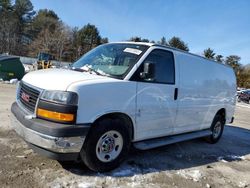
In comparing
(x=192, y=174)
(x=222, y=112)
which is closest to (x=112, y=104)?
(x=192, y=174)

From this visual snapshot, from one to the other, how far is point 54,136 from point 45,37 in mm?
63159

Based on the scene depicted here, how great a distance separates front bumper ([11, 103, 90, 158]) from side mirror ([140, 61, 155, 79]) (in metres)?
1.36

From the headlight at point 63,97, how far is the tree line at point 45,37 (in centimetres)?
6070

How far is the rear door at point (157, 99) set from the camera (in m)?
4.89

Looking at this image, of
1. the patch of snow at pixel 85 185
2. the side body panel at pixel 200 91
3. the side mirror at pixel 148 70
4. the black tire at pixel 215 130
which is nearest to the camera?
the patch of snow at pixel 85 185

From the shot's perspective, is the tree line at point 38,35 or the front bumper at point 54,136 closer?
the front bumper at point 54,136

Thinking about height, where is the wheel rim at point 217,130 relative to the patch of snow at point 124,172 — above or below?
above

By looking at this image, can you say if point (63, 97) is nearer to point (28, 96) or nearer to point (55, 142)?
point (55, 142)

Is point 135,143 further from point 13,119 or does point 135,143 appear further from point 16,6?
point 16,6

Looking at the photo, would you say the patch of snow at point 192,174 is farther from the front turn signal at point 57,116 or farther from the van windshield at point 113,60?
the front turn signal at point 57,116

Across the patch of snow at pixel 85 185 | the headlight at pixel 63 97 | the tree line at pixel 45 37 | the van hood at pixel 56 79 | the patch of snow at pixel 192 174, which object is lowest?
the patch of snow at pixel 192 174

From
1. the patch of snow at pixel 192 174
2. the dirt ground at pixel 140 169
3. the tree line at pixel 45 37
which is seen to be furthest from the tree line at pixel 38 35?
the patch of snow at pixel 192 174

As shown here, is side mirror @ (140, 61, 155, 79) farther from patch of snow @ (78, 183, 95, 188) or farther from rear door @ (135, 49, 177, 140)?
patch of snow @ (78, 183, 95, 188)

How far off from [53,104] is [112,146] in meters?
1.22
